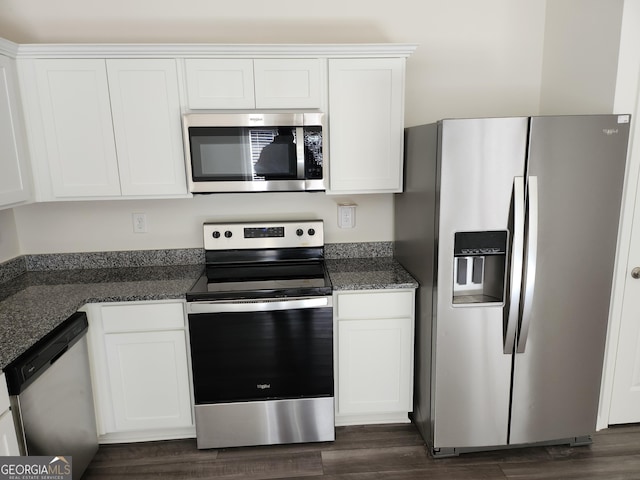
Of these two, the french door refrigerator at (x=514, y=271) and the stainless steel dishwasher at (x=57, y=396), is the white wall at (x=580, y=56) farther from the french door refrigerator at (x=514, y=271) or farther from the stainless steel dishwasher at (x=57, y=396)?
the stainless steel dishwasher at (x=57, y=396)

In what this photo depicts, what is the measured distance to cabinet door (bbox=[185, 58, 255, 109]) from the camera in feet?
7.29

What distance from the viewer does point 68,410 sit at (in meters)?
1.93

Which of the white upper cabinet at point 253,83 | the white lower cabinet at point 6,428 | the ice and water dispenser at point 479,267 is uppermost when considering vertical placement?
the white upper cabinet at point 253,83

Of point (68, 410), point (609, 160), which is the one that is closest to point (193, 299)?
point (68, 410)

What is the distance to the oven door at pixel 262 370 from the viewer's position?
219cm

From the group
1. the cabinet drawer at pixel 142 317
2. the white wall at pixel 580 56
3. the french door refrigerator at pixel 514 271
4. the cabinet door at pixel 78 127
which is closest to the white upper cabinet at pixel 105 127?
the cabinet door at pixel 78 127

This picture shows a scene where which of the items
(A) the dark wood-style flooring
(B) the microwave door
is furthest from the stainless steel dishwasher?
(B) the microwave door

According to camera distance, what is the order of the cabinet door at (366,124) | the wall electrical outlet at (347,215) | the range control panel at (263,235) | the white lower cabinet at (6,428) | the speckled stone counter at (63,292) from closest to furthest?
the white lower cabinet at (6,428) → the speckled stone counter at (63,292) → the cabinet door at (366,124) → the range control panel at (263,235) → the wall electrical outlet at (347,215)

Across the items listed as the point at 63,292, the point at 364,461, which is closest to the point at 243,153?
the point at 63,292

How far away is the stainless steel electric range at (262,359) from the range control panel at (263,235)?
301 mm

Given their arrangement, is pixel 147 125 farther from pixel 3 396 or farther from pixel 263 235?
pixel 3 396

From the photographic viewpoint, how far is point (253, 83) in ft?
7.40

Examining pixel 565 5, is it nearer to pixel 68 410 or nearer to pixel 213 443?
pixel 213 443

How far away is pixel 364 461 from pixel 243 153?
5.75 feet
